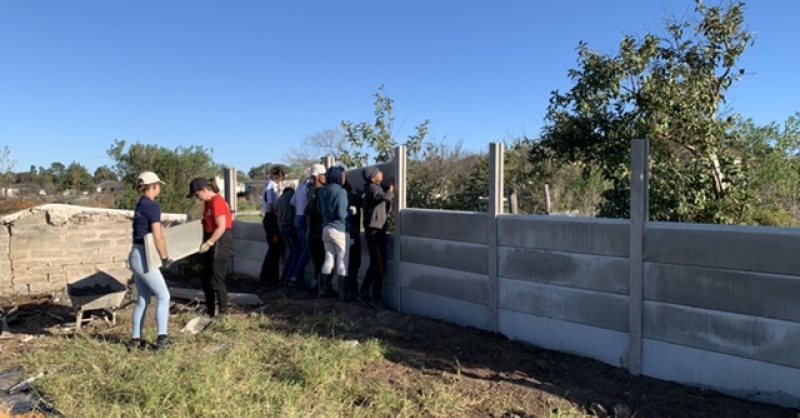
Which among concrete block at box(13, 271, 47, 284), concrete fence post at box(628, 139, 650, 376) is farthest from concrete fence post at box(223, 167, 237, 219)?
concrete fence post at box(628, 139, 650, 376)

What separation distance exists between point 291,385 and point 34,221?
7.47 m

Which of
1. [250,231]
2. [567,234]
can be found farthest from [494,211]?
[250,231]

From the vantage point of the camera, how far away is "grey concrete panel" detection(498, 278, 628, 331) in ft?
15.6

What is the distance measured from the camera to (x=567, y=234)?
5.09 meters

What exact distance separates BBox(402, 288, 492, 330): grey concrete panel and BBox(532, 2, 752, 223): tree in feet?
7.14

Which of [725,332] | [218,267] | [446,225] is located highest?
[446,225]

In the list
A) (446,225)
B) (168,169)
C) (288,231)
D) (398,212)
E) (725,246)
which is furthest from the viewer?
(168,169)

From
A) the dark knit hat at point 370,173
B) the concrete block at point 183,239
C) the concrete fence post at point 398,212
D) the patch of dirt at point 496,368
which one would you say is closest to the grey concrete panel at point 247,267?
the concrete block at point 183,239

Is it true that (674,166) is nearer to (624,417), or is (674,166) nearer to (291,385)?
(624,417)

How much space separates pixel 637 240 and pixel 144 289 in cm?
452

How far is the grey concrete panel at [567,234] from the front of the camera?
15.5 feet

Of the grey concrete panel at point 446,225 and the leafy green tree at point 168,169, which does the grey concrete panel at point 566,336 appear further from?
the leafy green tree at point 168,169

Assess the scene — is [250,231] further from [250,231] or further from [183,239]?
[183,239]

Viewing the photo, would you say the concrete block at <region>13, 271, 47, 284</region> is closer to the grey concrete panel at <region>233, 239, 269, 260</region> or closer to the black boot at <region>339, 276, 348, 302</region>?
the grey concrete panel at <region>233, 239, 269, 260</region>
